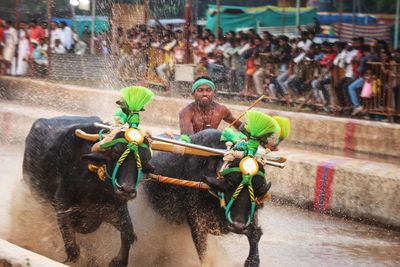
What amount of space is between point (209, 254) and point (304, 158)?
13.2ft

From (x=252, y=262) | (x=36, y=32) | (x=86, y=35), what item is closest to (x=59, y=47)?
(x=36, y=32)

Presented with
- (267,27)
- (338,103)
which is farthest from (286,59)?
(267,27)

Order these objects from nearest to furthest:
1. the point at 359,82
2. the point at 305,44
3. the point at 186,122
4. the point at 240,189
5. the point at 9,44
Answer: the point at 240,189 < the point at 186,122 < the point at 359,82 < the point at 305,44 < the point at 9,44

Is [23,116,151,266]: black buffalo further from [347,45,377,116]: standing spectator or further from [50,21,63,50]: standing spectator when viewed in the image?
[50,21,63,50]: standing spectator

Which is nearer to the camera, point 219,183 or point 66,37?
point 219,183

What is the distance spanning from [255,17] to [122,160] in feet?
68.7

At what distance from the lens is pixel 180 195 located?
7035 mm

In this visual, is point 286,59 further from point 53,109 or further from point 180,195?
point 180,195

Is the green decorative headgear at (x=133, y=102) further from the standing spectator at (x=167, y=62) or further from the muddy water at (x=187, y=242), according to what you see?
the standing spectator at (x=167, y=62)

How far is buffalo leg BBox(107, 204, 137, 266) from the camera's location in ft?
21.2

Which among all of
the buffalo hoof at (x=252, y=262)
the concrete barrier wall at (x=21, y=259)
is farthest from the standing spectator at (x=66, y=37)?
the concrete barrier wall at (x=21, y=259)

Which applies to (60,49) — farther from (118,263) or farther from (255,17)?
(118,263)

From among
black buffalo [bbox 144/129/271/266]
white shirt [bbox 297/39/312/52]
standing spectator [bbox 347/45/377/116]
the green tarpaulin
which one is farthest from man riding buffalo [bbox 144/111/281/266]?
the green tarpaulin

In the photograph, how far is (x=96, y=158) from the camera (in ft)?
20.6
